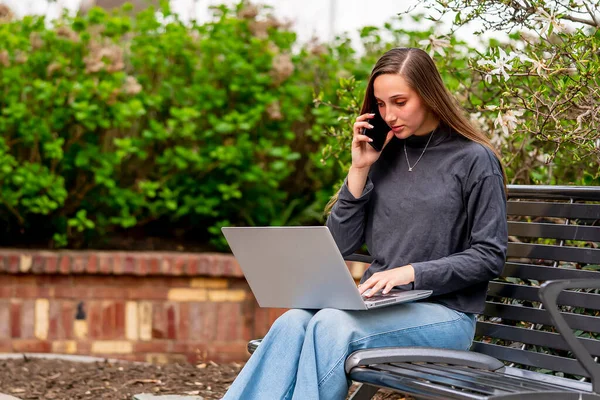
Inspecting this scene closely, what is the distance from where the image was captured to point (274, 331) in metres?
2.75

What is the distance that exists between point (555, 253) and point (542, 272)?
74mm

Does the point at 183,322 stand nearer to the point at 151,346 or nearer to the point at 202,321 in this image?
the point at 202,321

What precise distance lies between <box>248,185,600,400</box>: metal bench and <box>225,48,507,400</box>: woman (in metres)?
0.10

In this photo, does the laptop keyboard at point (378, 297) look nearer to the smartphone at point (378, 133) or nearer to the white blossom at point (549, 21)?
the smartphone at point (378, 133)

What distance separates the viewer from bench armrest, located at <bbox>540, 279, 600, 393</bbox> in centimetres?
231

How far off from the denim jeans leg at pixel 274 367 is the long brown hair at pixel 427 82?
83 centimetres

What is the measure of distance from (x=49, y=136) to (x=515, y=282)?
10.2 feet

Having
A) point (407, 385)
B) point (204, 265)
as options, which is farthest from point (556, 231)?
point (204, 265)

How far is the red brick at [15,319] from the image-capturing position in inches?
209

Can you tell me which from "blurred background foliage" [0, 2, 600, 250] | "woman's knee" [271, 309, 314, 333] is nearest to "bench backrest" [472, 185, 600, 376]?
"woman's knee" [271, 309, 314, 333]

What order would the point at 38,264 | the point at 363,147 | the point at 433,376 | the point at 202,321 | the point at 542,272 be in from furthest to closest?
the point at 202,321 → the point at 38,264 → the point at 363,147 → the point at 542,272 → the point at 433,376

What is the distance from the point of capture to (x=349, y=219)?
320 cm

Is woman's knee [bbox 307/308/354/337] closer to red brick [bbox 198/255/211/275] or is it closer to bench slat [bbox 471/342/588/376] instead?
bench slat [bbox 471/342/588/376]

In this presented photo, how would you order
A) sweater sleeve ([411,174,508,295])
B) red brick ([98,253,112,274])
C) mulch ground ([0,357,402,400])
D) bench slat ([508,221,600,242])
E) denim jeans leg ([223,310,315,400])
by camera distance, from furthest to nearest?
1. red brick ([98,253,112,274])
2. mulch ground ([0,357,402,400])
3. bench slat ([508,221,600,242])
4. sweater sleeve ([411,174,508,295])
5. denim jeans leg ([223,310,315,400])
